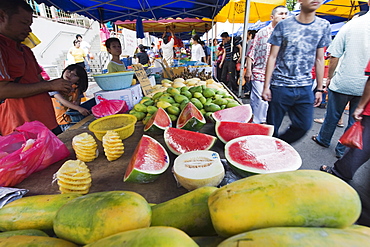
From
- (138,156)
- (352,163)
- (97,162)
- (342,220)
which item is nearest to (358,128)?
(352,163)

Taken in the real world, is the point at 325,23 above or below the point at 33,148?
above

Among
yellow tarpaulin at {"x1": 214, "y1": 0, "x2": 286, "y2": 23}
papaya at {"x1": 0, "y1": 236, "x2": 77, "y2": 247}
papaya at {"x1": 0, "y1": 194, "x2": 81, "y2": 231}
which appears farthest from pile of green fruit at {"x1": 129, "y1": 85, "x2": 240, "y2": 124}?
yellow tarpaulin at {"x1": 214, "y1": 0, "x2": 286, "y2": 23}

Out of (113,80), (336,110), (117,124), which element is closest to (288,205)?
(117,124)

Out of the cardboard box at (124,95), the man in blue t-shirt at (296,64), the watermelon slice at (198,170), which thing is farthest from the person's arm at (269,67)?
the cardboard box at (124,95)

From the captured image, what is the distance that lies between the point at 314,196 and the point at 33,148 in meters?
A: 1.79

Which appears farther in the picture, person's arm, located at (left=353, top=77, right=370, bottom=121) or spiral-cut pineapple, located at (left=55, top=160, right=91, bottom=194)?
person's arm, located at (left=353, top=77, right=370, bottom=121)

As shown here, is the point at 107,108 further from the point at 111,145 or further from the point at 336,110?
the point at 336,110

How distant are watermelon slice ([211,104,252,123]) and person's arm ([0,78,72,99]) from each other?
6.44ft

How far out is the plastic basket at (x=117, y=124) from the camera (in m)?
1.95

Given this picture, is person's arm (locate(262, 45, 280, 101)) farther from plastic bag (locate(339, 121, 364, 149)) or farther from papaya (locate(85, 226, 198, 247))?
papaya (locate(85, 226, 198, 247))

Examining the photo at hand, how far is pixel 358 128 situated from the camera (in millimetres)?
2184

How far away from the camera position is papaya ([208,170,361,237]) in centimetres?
56

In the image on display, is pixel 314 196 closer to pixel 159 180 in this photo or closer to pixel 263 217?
pixel 263 217

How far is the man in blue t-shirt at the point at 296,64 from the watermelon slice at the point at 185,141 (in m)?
1.75
